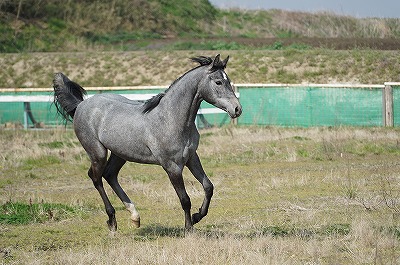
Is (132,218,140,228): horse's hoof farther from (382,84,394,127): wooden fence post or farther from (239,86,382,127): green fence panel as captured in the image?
(382,84,394,127): wooden fence post

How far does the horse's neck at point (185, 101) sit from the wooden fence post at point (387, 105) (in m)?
15.1

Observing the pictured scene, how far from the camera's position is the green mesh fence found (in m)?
24.9

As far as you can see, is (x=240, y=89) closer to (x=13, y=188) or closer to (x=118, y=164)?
(x=13, y=188)

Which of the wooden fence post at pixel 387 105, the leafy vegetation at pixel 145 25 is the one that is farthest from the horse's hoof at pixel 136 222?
the leafy vegetation at pixel 145 25

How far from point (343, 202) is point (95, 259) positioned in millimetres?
5074

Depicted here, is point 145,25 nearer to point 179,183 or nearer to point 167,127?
point 167,127

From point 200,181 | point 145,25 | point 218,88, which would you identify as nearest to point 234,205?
point 200,181

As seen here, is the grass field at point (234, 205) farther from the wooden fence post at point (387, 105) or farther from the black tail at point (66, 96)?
the wooden fence post at point (387, 105)

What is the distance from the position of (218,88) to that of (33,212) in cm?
382

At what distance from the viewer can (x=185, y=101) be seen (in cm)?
1044

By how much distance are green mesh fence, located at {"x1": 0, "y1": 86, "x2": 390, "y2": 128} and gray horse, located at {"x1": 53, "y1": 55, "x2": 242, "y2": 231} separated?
14.3 meters

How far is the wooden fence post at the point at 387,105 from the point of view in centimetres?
2450

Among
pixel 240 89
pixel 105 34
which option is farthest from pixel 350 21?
pixel 240 89

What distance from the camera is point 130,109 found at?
1119 centimetres
